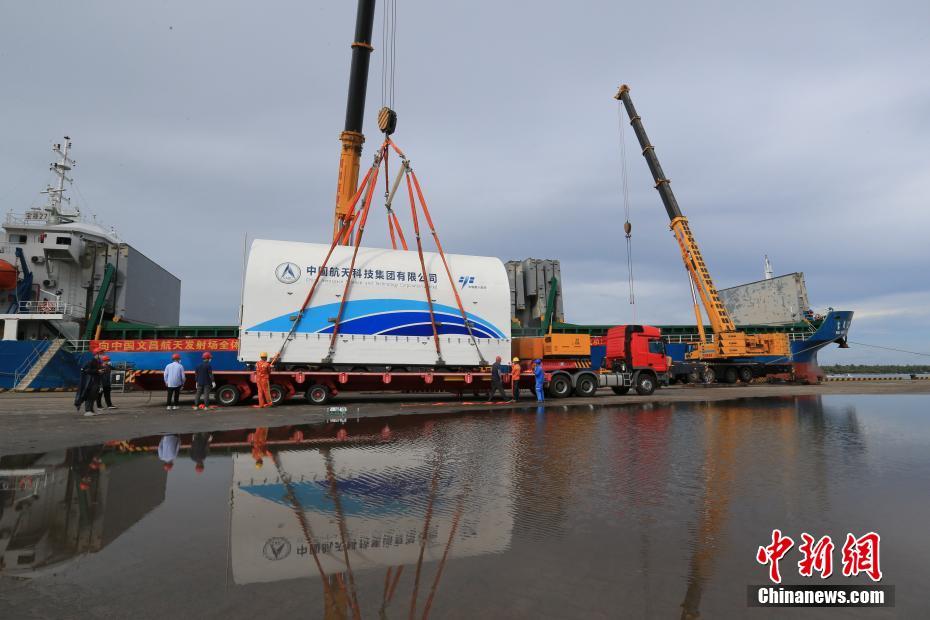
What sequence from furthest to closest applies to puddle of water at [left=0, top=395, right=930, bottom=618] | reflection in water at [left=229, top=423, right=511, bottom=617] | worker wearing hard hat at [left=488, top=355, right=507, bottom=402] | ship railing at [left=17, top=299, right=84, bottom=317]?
1. ship railing at [left=17, top=299, right=84, bottom=317]
2. worker wearing hard hat at [left=488, top=355, right=507, bottom=402]
3. reflection in water at [left=229, top=423, right=511, bottom=617]
4. puddle of water at [left=0, top=395, right=930, bottom=618]

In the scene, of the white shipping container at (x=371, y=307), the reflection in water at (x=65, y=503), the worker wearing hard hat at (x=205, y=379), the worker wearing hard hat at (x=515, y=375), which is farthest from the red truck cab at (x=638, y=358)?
the reflection in water at (x=65, y=503)

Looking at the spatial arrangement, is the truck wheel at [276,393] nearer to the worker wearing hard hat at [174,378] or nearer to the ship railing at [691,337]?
the worker wearing hard hat at [174,378]

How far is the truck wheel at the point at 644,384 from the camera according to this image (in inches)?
766

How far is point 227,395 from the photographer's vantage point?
1470 centimetres

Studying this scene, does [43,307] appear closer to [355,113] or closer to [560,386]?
[355,113]

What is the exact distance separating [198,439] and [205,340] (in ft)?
55.7

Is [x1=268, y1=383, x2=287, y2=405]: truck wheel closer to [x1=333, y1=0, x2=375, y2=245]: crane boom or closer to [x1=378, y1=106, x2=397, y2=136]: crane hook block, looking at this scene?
[x1=333, y1=0, x2=375, y2=245]: crane boom

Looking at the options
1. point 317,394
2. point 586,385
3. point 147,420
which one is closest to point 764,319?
point 586,385

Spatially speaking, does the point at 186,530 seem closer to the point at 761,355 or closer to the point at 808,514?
the point at 808,514

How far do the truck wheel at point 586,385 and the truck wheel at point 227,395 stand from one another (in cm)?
1170

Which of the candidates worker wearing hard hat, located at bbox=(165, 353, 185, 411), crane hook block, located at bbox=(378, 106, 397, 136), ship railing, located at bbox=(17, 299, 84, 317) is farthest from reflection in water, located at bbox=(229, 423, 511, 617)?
ship railing, located at bbox=(17, 299, 84, 317)

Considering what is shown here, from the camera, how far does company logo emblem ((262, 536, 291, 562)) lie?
3.28 m

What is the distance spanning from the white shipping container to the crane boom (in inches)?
147

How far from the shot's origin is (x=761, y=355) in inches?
1199
